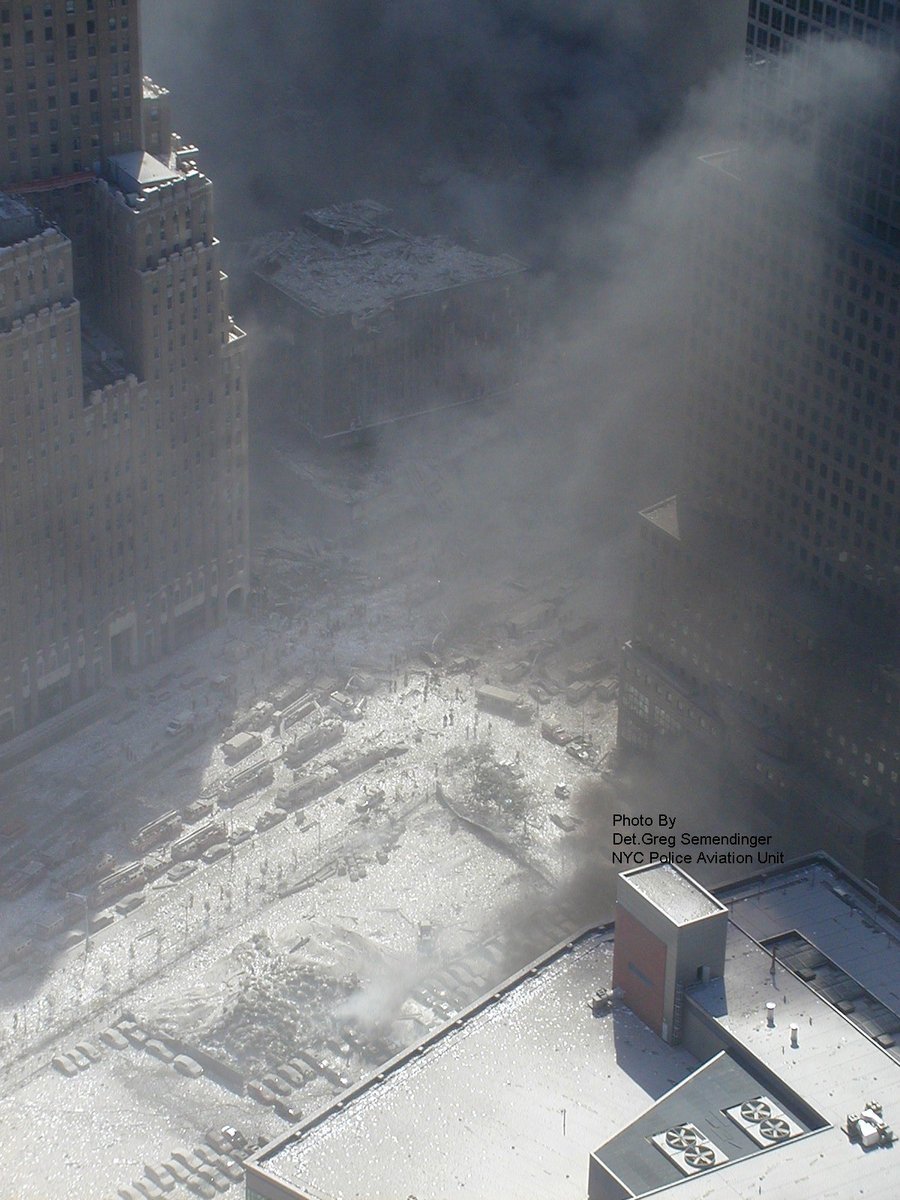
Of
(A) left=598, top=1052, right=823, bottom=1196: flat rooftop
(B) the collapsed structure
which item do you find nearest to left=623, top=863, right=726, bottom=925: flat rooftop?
(B) the collapsed structure

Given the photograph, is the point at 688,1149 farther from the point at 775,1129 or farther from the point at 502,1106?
the point at 502,1106

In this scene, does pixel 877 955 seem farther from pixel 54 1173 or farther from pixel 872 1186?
pixel 54 1173

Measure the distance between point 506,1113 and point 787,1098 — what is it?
2030 centimetres

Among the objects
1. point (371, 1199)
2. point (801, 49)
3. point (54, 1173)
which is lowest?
point (54, 1173)

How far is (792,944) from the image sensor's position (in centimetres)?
18612

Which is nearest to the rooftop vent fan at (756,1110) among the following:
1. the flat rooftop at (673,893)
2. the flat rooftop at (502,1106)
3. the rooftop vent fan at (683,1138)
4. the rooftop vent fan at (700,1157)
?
the rooftop vent fan at (683,1138)

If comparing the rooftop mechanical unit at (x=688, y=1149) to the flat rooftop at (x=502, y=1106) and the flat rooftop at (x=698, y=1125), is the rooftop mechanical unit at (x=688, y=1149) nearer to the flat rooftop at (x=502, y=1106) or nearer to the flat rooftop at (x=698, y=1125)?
the flat rooftop at (x=698, y=1125)

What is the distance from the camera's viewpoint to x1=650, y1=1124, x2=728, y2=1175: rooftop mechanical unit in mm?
161000

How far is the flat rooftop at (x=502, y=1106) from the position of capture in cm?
16538

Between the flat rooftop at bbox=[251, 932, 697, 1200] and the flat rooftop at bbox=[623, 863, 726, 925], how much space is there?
9.78 meters

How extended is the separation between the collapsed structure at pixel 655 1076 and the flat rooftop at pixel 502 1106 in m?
0.15

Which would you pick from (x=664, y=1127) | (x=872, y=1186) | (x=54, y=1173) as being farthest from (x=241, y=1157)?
(x=872, y=1186)

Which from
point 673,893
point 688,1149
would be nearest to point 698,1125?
point 688,1149

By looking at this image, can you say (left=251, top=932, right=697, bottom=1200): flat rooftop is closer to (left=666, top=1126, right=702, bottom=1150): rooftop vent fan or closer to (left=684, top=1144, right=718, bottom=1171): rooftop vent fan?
(left=666, top=1126, right=702, bottom=1150): rooftop vent fan
